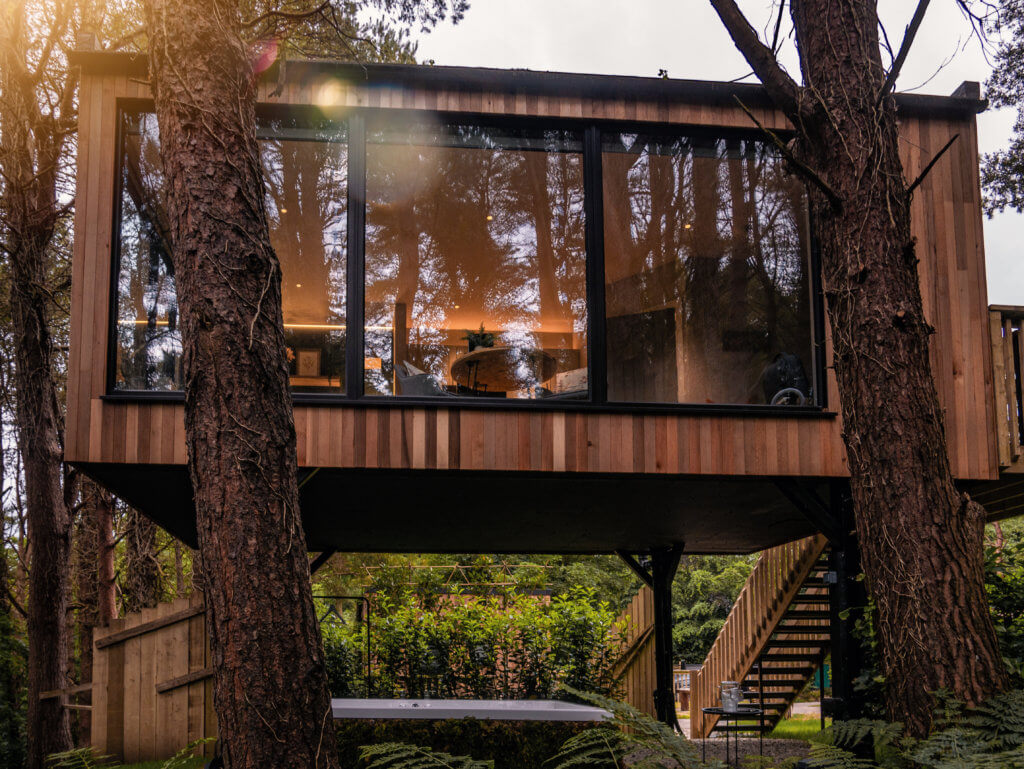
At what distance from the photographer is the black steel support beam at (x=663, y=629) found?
9031 millimetres

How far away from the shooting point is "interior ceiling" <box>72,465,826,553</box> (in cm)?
618

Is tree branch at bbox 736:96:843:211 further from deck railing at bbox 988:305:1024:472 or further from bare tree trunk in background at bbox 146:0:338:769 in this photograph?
deck railing at bbox 988:305:1024:472

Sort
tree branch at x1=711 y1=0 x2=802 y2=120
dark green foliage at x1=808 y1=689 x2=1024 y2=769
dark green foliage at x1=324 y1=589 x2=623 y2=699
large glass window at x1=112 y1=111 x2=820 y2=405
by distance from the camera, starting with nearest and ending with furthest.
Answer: dark green foliage at x1=808 y1=689 x2=1024 y2=769 < tree branch at x1=711 y1=0 x2=802 y2=120 < large glass window at x1=112 y1=111 x2=820 y2=405 < dark green foliage at x1=324 y1=589 x2=623 y2=699

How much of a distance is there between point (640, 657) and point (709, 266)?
5629 mm

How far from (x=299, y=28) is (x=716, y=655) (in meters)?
8.65

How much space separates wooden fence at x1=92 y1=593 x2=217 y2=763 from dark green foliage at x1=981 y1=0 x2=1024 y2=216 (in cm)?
961

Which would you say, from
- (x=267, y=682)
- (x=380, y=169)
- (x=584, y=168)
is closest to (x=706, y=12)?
(x=584, y=168)

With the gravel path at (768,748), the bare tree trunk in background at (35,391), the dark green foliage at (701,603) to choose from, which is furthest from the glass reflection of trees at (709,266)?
the dark green foliage at (701,603)

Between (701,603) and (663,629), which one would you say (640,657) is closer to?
(663,629)

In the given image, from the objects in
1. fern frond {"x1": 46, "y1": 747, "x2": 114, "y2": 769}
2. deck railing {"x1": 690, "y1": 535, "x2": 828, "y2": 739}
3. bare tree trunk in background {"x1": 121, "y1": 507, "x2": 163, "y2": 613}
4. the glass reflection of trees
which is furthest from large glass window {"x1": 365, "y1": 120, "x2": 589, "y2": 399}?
bare tree trunk in background {"x1": 121, "y1": 507, "x2": 163, "y2": 613}

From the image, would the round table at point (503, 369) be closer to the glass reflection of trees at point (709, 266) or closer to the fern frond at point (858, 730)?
the glass reflection of trees at point (709, 266)

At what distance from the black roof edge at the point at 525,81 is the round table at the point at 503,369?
177cm

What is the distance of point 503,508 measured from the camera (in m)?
7.33

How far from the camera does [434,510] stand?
7.41 metres
